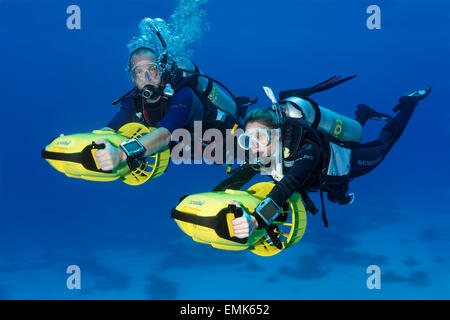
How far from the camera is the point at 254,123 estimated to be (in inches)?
152

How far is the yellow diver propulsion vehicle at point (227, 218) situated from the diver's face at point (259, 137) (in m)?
0.43

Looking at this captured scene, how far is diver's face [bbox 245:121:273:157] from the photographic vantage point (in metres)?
3.82

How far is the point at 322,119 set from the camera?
455cm

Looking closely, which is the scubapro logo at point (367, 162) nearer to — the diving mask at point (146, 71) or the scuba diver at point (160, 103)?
the scuba diver at point (160, 103)

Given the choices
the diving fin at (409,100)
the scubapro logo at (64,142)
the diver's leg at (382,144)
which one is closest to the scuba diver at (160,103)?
the scubapro logo at (64,142)

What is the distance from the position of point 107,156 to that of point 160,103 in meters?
1.22

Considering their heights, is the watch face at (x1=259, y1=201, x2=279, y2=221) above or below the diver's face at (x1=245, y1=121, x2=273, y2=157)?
below

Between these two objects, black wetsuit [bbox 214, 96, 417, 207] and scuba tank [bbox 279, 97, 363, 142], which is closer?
black wetsuit [bbox 214, 96, 417, 207]

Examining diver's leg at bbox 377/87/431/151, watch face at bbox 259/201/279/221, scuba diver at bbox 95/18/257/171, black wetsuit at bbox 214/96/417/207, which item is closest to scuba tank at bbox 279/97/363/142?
black wetsuit at bbox 214/96/417/207

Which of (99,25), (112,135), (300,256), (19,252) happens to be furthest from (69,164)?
(99,25)

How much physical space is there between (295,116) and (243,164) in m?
0.76

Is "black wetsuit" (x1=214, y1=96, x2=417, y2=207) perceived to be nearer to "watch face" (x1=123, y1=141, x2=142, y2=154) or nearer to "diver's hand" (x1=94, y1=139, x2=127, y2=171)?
"watch face" (x1=123, y1=141, x2=142, y2=154)

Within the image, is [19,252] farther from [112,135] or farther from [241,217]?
[241,217]

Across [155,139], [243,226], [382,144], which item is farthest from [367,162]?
[155,139]
